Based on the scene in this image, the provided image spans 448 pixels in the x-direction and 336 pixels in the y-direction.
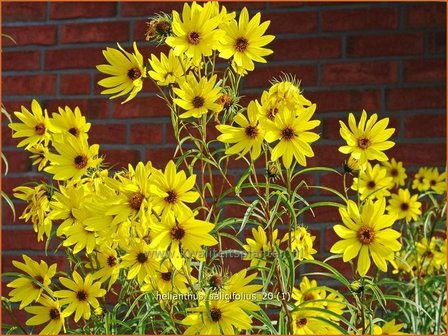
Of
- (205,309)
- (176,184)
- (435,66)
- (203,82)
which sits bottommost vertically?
(205,309)

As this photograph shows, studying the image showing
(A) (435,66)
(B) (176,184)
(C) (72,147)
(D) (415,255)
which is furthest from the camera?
(A) (435,66)

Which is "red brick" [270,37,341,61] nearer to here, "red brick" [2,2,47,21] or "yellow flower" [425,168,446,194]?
"yellow flower" [425,168,446,194]

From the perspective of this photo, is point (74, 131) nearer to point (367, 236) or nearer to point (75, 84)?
point (367, 236)

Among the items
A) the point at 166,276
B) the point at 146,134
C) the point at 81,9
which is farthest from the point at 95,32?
the point at 166,276

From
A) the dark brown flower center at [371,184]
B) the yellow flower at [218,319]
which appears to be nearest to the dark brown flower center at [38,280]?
the yellow flower at [218,319]

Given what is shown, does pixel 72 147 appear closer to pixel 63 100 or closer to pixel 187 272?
pixel 187 272

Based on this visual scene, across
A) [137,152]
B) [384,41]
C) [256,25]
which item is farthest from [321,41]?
[256,25]
